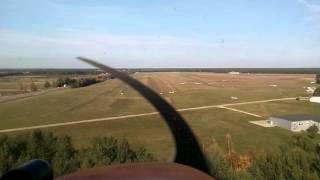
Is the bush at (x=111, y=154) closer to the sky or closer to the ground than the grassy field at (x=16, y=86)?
closer to the sky

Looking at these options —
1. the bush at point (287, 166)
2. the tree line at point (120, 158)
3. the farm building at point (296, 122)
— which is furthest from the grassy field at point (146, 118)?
the bush at point (287, 166)

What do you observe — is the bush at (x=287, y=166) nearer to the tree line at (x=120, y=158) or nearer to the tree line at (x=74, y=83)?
the tree line at (x=120, y=158)

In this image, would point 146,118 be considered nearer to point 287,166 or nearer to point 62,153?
point 62,153

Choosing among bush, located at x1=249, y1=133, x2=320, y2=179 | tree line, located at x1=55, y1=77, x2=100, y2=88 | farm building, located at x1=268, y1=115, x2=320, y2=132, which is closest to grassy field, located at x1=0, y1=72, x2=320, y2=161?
farm building, located at x1=268, y1=115, x2=320, y2=132

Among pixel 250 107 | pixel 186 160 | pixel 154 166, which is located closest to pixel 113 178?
pixel 154 166

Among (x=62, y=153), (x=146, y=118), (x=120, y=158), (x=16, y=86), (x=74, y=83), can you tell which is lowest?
(x=16, y=86)

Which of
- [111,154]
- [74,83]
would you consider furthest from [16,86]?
[111,154]
